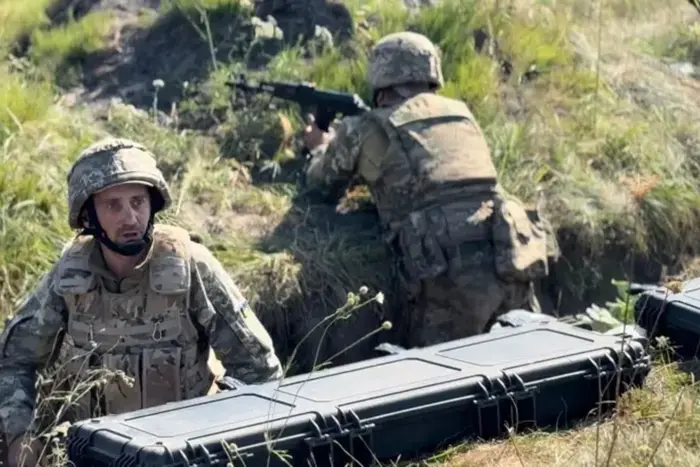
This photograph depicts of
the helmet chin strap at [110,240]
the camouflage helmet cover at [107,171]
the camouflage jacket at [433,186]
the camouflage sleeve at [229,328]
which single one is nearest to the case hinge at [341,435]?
the camouflage sleeve at [229,328]

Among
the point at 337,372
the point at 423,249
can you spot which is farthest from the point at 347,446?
the point at 423,249

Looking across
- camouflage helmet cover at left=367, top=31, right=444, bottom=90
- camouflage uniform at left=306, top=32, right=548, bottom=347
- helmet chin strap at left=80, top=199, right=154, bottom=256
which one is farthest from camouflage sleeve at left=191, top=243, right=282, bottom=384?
camouflage helmet cover at left=367, top=31, right=444, bottom=90

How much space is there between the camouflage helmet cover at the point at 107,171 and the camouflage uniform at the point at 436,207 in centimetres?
257

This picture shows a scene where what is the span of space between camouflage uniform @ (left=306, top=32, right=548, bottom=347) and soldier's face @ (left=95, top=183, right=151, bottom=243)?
260 centimetres

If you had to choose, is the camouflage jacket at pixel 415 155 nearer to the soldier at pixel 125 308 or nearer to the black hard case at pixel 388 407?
the soldier at pixel 125 308

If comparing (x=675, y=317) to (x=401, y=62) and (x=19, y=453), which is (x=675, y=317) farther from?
(x=401, y=62)

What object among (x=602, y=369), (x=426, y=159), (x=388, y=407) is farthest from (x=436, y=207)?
(x=388, y=407)

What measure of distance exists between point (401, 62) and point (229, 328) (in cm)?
285

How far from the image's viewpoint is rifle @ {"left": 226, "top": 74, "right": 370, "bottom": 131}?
8.55m

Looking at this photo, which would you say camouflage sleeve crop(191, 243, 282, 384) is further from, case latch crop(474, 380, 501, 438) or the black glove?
case latch crop(474, 380, 501, 438)

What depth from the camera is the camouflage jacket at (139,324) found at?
5.42 metres

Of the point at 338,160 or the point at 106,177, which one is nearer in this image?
the point at 106,177

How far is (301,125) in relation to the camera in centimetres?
912

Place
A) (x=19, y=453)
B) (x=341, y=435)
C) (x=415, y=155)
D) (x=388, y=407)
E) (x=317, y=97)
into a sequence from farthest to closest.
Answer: (x=317, y=97) < (x=415, y=155) < (x=19, y=453) < (x=388, y=407) < (x=341, y=435)
